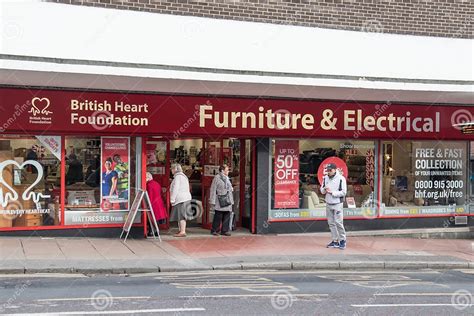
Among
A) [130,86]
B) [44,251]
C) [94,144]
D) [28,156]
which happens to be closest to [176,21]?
[130,86]

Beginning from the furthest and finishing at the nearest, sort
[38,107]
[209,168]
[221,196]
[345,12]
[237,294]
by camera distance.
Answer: [209,168] → [345,12] → [221,196] → [38,107] → [237,294]

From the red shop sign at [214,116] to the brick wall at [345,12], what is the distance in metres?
1.85

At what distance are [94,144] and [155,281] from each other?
5.43 metres

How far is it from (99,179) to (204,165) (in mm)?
2882

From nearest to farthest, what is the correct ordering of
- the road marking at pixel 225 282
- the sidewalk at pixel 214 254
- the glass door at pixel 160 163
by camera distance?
the road marking at pixel 225 282, the sidewalk at pixel 214 254, the glass door at pixel 160 163

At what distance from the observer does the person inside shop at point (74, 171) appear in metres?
14.4

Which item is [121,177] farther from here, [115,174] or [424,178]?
[424,178]

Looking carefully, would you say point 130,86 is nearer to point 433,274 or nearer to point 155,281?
point 155,281

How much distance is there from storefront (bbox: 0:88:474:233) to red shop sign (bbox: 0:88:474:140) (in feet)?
0.08

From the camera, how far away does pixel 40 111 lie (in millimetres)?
13727

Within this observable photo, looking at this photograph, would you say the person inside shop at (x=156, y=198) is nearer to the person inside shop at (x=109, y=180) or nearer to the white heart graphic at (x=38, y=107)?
the person inside shop at (x=109, y=180)

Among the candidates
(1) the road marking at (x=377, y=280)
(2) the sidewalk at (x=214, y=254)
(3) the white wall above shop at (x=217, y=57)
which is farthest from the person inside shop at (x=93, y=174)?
(1) the road marking at (x=377, y=280)

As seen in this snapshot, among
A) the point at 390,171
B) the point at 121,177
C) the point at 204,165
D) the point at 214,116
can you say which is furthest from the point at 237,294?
the point at 390,171

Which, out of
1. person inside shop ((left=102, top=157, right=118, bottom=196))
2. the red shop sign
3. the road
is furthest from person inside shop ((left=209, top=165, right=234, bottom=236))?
the road
